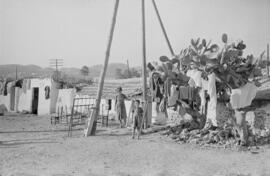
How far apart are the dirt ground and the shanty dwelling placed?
411 inches

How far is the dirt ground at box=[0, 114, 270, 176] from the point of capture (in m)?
7.09

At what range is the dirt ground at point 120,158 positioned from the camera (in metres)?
7.09

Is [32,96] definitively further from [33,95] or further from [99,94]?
[99,94]

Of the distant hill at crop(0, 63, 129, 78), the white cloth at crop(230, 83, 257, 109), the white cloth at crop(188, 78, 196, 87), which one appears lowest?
the white cloth at crop(230, 83, 257, 109)

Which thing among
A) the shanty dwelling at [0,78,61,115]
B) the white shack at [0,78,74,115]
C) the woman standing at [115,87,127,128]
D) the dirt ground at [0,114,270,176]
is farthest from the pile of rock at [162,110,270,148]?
A: the shanty dwelling at [0,78,61,115]

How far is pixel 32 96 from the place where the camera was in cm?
2331

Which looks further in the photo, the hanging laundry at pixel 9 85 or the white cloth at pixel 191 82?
the hanging laundry at pixel 9 85

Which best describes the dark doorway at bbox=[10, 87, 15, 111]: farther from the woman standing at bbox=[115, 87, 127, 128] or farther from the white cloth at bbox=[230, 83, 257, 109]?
the white cloth at bbox=[230, 83, 257, 109]

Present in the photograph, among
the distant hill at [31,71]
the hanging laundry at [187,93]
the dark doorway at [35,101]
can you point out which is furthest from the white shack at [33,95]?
the distant hill at [31,71]

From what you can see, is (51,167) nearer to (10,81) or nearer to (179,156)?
(179,156)

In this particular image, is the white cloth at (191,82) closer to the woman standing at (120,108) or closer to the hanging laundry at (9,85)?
the woman standing at (120,108)

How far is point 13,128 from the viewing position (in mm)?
14648

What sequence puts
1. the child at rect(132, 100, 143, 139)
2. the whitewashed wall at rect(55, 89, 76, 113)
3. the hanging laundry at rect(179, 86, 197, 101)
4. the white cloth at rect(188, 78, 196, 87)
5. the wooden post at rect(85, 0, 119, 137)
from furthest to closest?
the whitewashed wall at rect(55, 89, 76, 113) → the wooden post at rect(85, 0, 119, 137) → the child at rect(132, 100, 143, 139) → the hanging laundry at rect(179, 86, 197, 101) → the white cloth at rect(188, 78, 196, 87)

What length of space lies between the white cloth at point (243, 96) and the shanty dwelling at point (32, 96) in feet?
47.5
